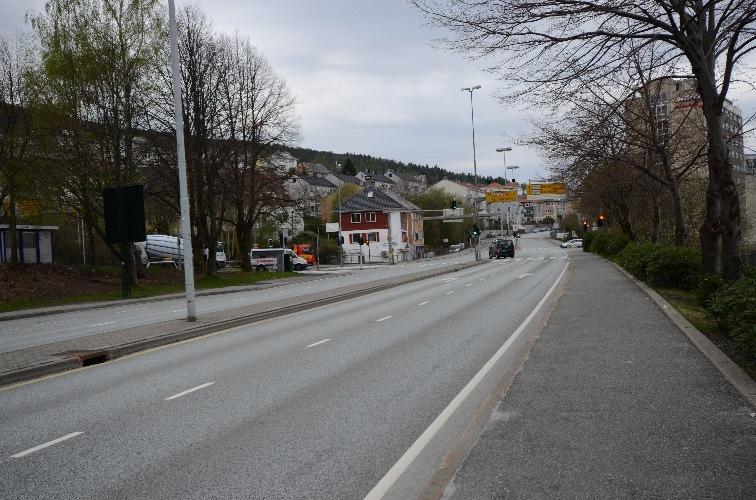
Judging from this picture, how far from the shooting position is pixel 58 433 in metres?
7.23

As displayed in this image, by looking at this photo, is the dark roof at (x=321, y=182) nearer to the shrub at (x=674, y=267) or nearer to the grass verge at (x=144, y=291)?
the grass verge at (x=144, y=291)

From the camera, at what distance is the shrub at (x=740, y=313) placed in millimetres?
8422

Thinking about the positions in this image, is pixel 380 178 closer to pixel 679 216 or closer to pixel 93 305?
pixel 93 305

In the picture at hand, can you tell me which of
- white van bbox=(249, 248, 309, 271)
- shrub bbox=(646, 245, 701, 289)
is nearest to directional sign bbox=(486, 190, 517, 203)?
white van bbox=(249, 248, 309, 271)

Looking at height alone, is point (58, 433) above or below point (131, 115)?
below

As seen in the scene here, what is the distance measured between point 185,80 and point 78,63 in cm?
746

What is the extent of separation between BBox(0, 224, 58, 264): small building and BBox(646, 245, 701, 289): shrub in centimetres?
3518

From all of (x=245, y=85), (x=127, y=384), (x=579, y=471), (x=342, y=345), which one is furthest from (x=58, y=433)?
(x=245, y=85)

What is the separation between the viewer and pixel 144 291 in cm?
3381

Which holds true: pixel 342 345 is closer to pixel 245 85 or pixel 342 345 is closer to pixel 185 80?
pixel 185 80

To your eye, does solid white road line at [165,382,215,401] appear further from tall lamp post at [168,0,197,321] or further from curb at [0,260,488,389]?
tall lamp post at [168,0,197,321]

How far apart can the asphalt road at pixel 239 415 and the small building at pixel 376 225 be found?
79.9m

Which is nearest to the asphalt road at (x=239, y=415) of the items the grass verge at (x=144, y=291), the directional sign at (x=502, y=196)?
the grass verge at (x=144, y=291)

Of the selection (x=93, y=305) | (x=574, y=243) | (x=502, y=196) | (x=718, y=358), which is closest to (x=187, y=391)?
(x=718, y=358)
